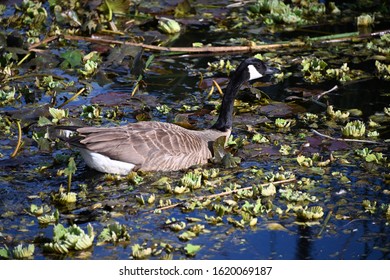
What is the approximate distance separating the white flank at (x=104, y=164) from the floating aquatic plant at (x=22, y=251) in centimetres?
167

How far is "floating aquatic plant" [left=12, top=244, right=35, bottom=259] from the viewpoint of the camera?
622cm

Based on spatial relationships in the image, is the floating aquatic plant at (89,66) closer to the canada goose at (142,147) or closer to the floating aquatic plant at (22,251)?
the canada goose at (142,147)

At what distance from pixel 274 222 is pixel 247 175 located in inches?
42.3

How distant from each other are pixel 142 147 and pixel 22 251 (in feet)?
6.80

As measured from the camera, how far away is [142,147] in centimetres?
796

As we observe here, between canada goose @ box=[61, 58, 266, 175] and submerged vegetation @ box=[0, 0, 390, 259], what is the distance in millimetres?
118

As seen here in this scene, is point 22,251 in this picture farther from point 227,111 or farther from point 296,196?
point 227,111

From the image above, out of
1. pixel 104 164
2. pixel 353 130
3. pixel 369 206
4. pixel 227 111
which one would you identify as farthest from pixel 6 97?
pixel 369 206

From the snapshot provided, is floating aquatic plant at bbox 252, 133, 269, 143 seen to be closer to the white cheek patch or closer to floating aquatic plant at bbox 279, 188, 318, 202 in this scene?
the white cheek patch

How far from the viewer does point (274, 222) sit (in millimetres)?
6871

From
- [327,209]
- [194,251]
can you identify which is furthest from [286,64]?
[194,251]

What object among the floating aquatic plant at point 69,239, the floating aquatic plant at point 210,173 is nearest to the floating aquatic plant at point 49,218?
the floating aquatic plant at point 69,239
